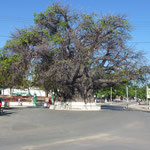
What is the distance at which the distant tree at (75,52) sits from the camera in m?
25.8

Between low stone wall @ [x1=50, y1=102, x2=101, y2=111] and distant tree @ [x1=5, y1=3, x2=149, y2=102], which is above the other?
distant tree @ [x1=5, y1=3, x2=149, y2=102]

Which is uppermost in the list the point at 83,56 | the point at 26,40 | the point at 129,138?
the point at 26,40

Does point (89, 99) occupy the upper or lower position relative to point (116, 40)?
lower

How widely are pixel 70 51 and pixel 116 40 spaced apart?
546cm

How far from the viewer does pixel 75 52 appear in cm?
2652

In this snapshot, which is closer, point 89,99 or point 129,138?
point 129,138

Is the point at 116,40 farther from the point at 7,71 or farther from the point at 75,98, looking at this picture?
the point at 7,71

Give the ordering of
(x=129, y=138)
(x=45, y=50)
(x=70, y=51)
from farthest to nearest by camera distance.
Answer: (x=70, y=51), (x=45, y=50), (x=129, y=138)

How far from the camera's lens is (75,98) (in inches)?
1144

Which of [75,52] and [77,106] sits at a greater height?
[75,52]

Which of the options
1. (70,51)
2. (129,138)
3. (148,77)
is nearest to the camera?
(129,138)

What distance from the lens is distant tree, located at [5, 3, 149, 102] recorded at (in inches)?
1015

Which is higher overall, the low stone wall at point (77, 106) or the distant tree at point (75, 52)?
the distant tree at point (75, 52)

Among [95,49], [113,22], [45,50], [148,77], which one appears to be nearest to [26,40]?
[45,50]
